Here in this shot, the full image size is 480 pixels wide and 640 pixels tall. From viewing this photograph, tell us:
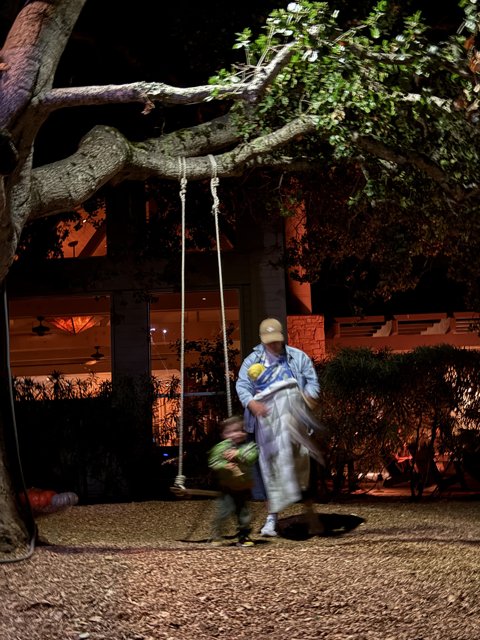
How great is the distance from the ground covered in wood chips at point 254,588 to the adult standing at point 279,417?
0.48 m

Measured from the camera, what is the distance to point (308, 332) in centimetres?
1537

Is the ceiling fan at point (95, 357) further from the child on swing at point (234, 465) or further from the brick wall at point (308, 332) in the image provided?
the child on swing at point (234, 465)

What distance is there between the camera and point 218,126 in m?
8.86

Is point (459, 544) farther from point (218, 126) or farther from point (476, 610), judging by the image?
point (218, 126)

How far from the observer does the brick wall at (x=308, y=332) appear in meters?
15.3

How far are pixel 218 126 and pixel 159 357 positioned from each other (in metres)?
5.50

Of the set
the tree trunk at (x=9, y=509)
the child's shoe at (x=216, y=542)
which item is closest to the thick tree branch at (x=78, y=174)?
the tree trunk at (x=9, y=509)

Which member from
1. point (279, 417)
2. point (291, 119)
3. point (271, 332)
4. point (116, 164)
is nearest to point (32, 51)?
point (116, 164)

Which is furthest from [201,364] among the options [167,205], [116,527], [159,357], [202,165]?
[202,165]

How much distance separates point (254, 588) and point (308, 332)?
1000 centimetres

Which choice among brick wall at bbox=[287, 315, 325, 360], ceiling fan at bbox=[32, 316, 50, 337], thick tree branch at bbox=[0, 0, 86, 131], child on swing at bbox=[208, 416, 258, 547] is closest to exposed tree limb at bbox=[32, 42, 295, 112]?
thick tree branch at bbox=[0, 0, 86, 131]

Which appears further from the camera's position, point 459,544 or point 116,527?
point 116,527

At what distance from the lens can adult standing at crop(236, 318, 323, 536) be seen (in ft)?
23.3

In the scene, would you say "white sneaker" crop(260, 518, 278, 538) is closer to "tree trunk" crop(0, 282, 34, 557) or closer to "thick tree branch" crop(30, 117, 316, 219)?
"tree trunk" crop(0, 282, 34, 557)
